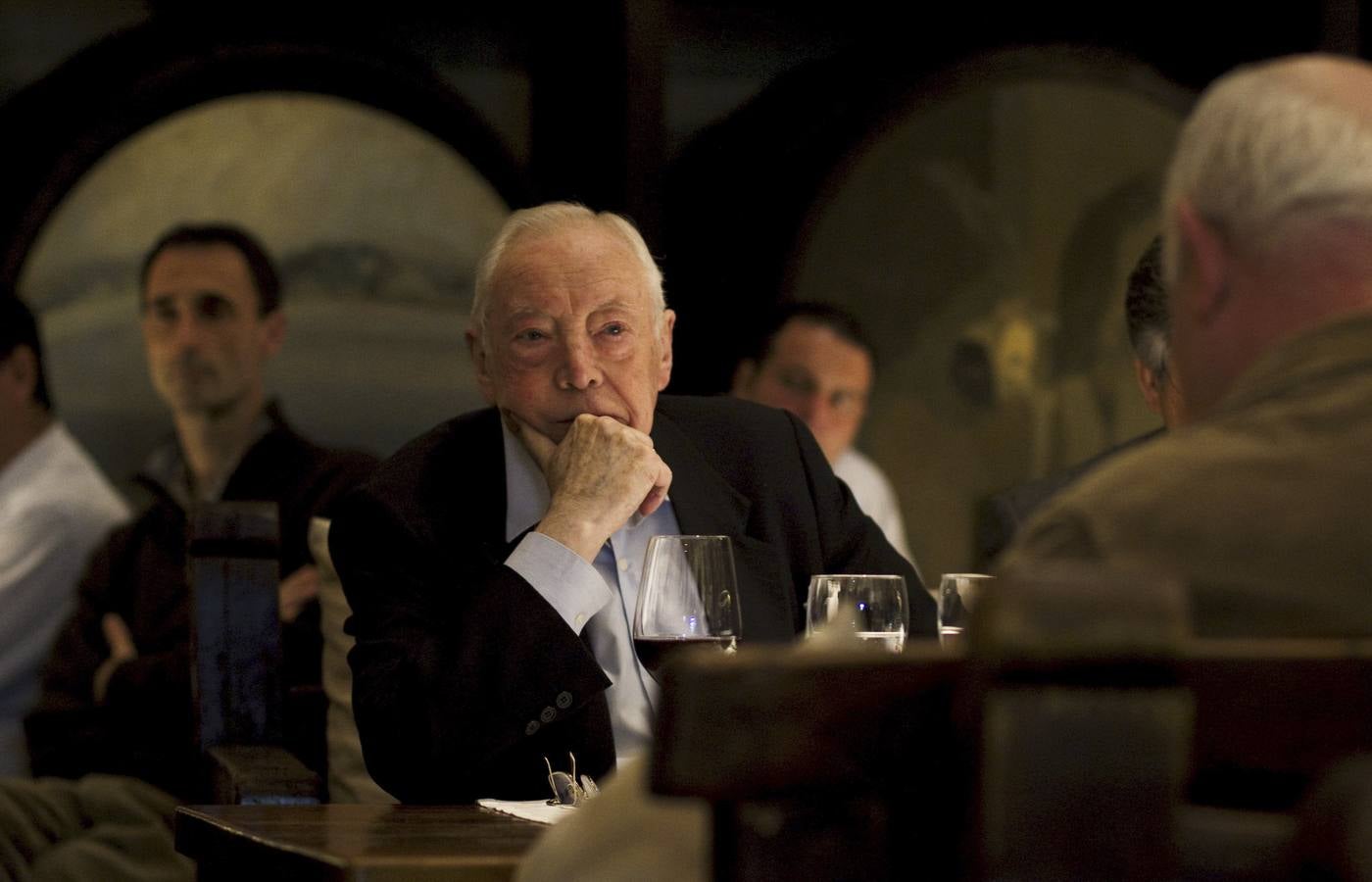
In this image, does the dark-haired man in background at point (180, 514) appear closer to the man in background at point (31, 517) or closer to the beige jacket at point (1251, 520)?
the man in background at point (31, 517)

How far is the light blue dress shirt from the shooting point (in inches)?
86.4

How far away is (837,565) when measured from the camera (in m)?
2.62

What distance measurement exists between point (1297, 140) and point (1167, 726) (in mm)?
491

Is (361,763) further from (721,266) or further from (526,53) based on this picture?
(526,53)

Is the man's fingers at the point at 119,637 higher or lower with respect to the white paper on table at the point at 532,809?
higher

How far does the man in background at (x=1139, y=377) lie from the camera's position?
9.95ft

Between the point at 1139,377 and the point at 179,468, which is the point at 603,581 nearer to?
the point at 1139,377

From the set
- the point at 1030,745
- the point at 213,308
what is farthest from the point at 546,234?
the point at 213,308

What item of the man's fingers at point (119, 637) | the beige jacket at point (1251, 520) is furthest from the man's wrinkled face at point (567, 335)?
the man's fingers at point (119, 637)

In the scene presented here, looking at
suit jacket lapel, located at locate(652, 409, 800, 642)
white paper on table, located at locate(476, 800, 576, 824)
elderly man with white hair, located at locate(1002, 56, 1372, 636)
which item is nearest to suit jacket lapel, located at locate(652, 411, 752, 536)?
suit jacket lapel, located at locate(652, 409, 800, 642)

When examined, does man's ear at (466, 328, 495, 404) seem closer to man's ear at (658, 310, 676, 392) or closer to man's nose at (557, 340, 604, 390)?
man's nose at (557, 340, 604, 390)

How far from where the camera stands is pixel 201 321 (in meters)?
4.61

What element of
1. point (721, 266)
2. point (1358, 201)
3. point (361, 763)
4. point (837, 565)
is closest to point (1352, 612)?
point (1358, 201)

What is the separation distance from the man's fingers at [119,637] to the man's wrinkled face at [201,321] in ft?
2.32
